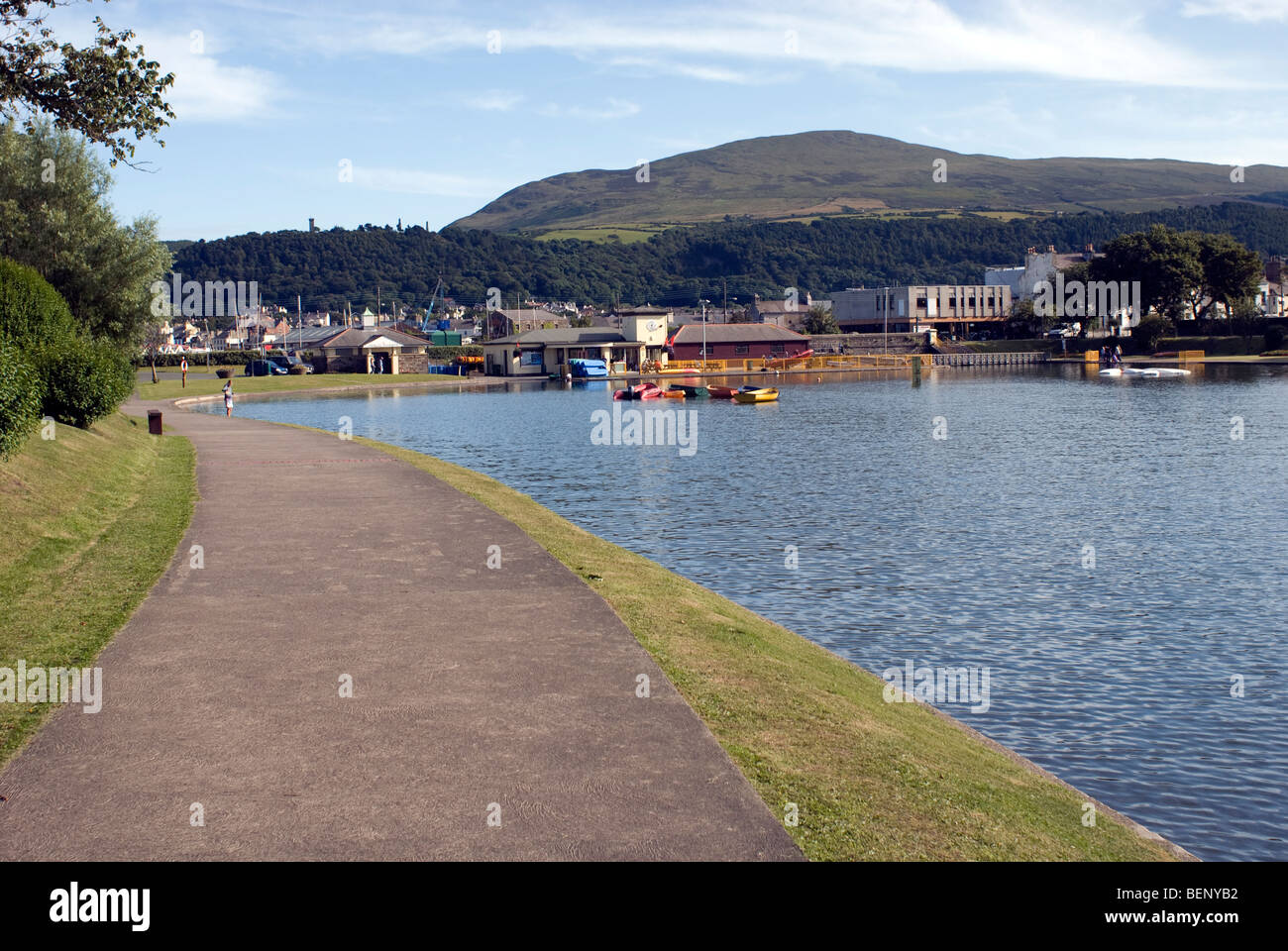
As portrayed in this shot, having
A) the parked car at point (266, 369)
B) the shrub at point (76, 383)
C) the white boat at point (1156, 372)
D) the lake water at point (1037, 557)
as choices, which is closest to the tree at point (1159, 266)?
the white boat at point (1156, 372)

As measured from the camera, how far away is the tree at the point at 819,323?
178875mm

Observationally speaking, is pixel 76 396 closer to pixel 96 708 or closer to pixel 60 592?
pixel 60 592

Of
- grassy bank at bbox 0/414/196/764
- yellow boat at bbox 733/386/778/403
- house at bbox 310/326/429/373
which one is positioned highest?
house at bbox 310/326/429/373

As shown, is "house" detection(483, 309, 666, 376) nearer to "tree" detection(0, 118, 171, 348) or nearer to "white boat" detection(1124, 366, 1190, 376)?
"white boat" detection(1124, 366, 1190, 376)

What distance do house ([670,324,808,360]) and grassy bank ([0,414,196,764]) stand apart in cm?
11689

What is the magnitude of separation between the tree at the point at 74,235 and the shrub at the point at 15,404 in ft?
82.4

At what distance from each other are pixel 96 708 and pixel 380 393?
318 ft

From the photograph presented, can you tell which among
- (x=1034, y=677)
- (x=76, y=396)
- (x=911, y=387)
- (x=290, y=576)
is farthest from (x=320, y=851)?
(x=911, y=387)

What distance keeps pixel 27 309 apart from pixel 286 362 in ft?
332

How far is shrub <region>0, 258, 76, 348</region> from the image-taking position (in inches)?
1280

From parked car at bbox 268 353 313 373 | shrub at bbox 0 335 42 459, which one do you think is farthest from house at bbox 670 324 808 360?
shrub at bbox 0 335 42 459

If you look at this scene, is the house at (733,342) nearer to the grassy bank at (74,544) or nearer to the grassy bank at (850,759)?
the grassy bank at (74,544)

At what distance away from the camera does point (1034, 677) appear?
53.4 feet

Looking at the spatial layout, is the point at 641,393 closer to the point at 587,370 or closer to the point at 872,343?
the point at 587,370
